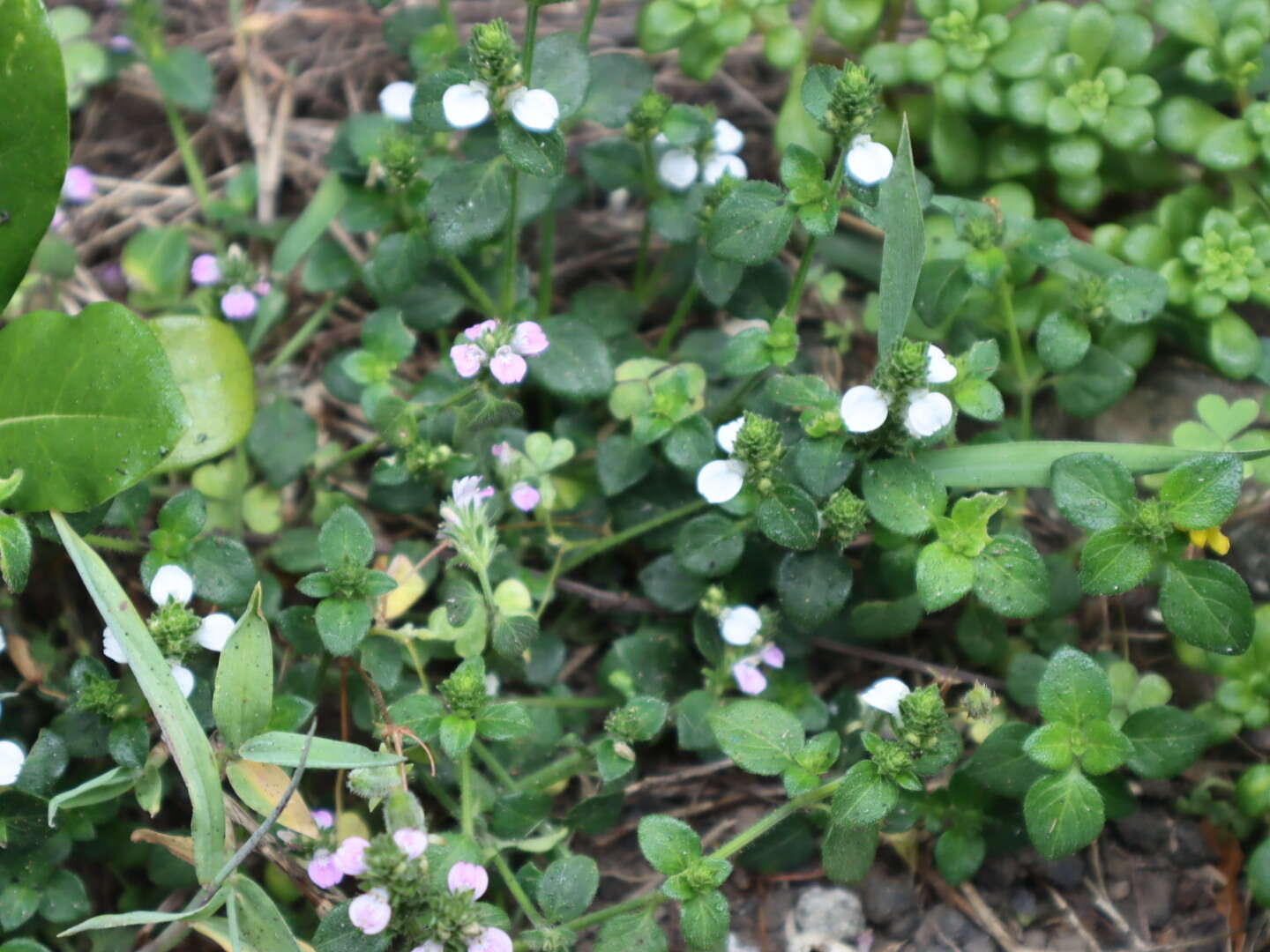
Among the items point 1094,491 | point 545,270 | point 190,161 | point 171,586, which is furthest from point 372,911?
point 190,161

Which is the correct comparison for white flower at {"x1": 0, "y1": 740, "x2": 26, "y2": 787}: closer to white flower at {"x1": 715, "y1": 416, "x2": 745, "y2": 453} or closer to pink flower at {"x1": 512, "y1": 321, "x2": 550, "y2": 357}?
pink flower at {"x1": 512, "y1": 321, "x2": 550, "y2": 357}

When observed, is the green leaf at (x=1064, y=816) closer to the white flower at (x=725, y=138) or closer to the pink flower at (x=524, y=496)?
the pink flower at (x=524, y=496)

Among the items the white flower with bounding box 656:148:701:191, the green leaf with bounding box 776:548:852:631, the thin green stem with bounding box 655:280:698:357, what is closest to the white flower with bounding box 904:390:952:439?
the green leaf with bounding box 776:548:852:631

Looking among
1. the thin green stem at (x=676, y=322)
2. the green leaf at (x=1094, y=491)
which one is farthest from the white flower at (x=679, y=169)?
the green leaf at (x=1094, y=491)

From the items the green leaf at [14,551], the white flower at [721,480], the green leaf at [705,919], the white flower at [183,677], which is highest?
the white flower at [721,480]

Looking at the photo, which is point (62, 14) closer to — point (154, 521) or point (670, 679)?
point (154, 521)
